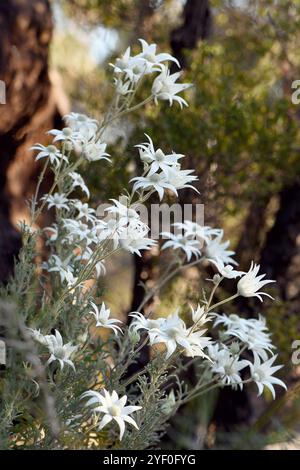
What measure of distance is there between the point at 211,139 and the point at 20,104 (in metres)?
1.14

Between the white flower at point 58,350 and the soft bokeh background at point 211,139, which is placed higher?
the soft bokeh background at point 211,139

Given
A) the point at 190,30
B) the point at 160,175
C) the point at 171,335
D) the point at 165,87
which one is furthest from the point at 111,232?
A: the point at 190,30

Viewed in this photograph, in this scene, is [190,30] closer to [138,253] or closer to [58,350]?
[138,253]

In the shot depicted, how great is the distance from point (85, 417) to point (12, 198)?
1.72m

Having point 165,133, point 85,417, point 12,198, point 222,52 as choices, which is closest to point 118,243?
point 85,417

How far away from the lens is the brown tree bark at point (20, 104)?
3.85 meters

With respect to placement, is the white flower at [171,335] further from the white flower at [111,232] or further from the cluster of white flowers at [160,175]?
the cluster of white flowers at [160,175]

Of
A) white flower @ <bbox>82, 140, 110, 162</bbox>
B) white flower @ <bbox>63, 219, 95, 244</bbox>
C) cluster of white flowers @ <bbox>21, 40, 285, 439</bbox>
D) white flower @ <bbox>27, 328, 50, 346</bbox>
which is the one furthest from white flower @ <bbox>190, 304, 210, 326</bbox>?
white flower @ <bbox>82, 140, 110, 162</bbox>

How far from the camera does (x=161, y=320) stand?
7.82 ft

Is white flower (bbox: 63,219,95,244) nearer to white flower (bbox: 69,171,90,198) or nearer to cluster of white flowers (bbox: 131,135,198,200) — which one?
white flower (bbox: 69,171,90,198)

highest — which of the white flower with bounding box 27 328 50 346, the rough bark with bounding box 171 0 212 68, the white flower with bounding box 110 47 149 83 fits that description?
the rough bark with bounding box 171 0 212 68

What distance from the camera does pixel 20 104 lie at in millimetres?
3922

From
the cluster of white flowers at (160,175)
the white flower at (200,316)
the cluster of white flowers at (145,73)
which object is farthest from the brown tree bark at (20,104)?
the white flower at (200,316)

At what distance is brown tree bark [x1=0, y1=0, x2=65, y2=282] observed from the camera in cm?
385
